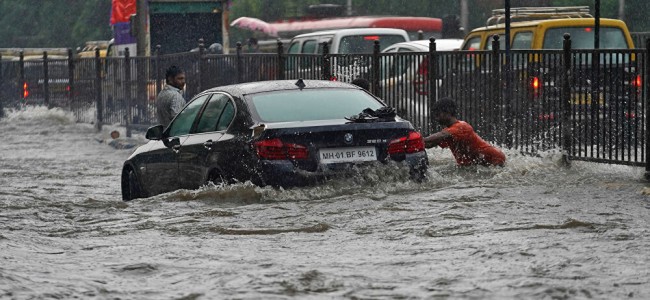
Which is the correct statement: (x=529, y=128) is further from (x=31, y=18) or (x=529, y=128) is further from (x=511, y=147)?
(x=31, y=18)

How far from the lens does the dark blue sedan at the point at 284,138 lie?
37.3 ft

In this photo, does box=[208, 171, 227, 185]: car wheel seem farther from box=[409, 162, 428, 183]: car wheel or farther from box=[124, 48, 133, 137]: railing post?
box=[124, 48, 133, 137]: railing post

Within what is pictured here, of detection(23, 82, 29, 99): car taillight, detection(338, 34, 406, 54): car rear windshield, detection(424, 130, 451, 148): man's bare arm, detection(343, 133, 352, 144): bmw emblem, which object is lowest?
detection(23, 82, 29, 99): car taillight

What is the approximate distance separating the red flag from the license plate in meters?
23.1

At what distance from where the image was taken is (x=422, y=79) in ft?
57.6

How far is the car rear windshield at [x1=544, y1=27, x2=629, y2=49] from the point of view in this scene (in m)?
19.2

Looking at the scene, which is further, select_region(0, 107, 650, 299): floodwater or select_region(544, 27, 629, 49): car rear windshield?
select_region(544, 27, 629, 49): car rear windshield

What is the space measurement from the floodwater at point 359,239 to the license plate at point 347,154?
199mm

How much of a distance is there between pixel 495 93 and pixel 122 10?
2006 centimetres

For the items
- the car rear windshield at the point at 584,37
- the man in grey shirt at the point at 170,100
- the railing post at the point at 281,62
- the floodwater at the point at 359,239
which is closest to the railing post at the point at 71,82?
the railing post at the point at 281,62

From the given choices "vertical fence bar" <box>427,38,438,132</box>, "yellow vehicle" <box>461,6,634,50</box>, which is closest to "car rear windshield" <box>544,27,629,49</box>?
"yellow vehicle" <box>461,6,634,50</box>

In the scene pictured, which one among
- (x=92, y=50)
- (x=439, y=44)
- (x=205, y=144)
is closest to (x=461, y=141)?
(x=205, y=144)

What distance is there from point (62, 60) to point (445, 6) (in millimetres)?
25873

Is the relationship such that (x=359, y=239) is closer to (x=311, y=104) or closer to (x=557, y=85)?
(x=311, y=104)
